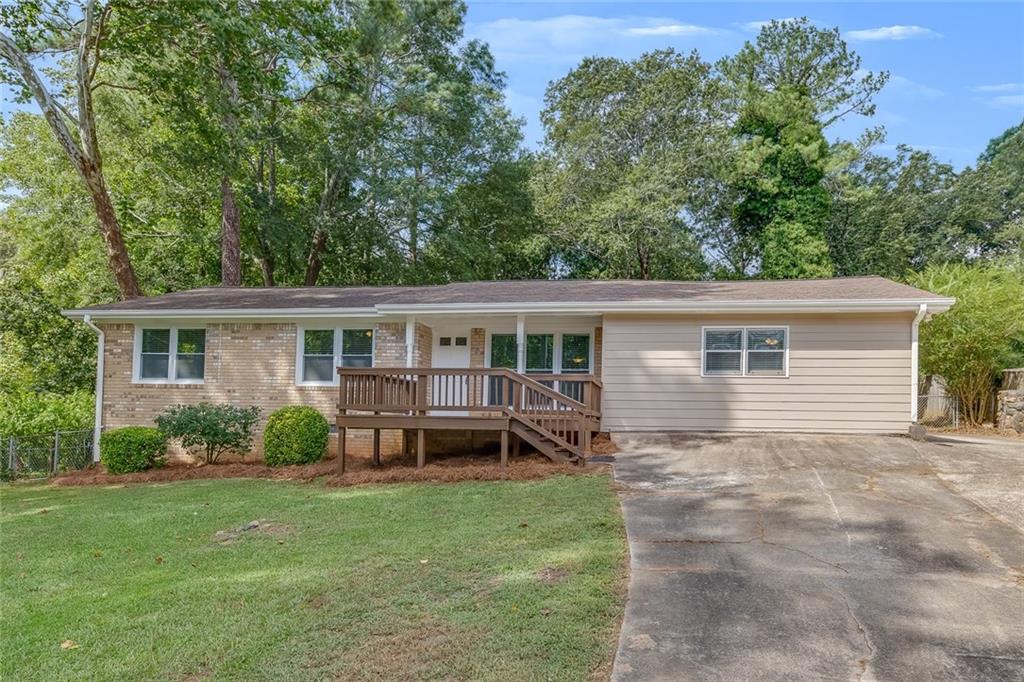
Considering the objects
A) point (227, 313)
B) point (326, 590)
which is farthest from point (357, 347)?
point (326, 590)

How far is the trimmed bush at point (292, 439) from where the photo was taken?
1127 centimetres

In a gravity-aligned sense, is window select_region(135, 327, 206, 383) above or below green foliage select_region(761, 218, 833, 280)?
below

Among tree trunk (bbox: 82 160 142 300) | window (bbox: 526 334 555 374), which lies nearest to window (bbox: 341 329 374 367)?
window (bbox: 526 334 555 374)

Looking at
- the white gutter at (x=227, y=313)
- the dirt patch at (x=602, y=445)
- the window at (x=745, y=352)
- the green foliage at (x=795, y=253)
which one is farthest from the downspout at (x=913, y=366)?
the green foliage at (x=795, y=253)

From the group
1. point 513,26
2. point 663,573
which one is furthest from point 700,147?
point 663,573

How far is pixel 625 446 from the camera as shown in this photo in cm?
1042

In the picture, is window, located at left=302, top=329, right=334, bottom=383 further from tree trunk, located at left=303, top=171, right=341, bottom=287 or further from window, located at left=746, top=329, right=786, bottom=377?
tree trunk, located at left=303, top=171, right=341, bottom=287

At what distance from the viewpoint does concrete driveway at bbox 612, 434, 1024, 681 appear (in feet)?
11.6

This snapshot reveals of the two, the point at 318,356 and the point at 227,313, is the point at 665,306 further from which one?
the point at 227,313

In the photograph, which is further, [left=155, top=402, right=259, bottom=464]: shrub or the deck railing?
[left=155, top=402, right=259, bottom=464]: shrub

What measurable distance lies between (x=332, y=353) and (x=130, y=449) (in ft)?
12.4

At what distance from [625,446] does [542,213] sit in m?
14.6

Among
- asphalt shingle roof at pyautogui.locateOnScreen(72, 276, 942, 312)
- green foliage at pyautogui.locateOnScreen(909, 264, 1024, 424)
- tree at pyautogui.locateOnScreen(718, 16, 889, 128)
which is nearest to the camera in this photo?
asphalt shingle roof at pyautogui.locateOnScreen(72, 276, 942, 312)

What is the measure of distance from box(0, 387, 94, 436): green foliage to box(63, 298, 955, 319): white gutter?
2.51m
